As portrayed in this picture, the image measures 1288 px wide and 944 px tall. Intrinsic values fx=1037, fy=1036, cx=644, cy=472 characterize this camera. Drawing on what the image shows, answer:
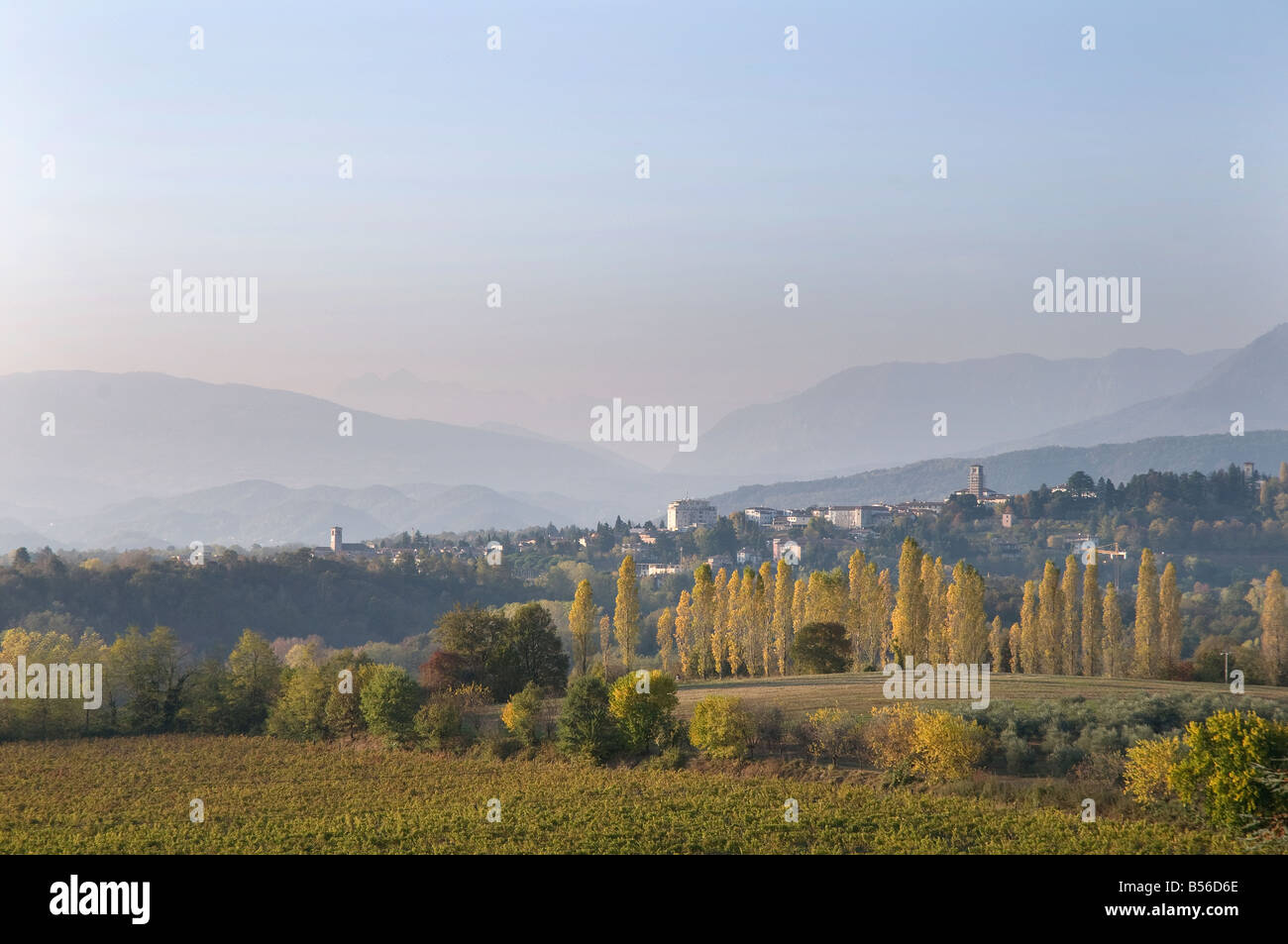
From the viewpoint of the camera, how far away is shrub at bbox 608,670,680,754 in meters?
33.2

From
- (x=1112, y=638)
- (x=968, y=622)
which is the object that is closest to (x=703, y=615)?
(x=968, y=622)

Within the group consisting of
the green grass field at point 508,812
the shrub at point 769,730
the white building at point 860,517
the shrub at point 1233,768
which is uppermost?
the white building at point 860,517

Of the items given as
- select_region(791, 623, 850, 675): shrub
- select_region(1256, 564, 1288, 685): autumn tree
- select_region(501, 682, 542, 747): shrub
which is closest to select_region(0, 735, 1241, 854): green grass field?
select_region(501, 682, 542, 747): shrub

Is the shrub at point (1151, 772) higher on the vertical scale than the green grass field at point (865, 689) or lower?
higher

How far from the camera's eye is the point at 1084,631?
53.8 m

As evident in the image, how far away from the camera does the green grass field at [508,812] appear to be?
22.6 metres

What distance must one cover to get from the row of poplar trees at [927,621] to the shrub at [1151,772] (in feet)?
81.0

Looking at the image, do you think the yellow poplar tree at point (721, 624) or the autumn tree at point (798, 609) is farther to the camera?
the autumn tree at point (798, 609)

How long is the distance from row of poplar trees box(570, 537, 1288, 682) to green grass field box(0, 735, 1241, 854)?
1587cm

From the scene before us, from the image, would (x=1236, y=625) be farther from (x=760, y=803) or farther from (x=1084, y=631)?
(x=760, y=803)

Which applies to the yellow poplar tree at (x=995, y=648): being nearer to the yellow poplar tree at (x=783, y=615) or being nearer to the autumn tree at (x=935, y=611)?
the autumn tree at (x=935, y=611)

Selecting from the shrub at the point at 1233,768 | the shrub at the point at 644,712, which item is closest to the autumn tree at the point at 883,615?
the shrub at the point at 644,712
